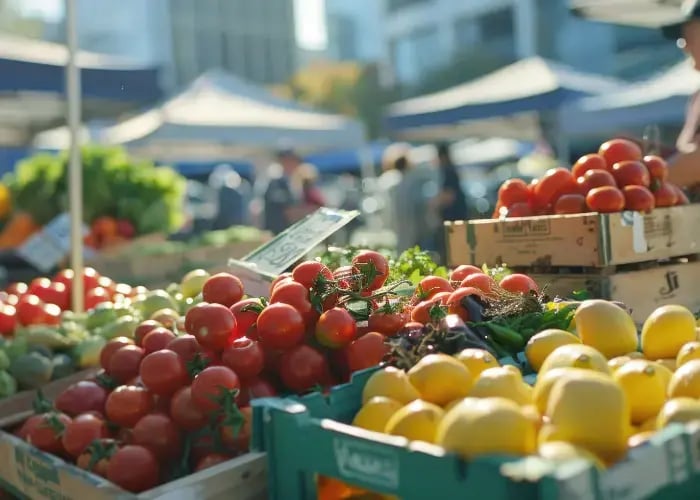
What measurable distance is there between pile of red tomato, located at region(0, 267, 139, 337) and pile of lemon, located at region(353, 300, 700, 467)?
245cm

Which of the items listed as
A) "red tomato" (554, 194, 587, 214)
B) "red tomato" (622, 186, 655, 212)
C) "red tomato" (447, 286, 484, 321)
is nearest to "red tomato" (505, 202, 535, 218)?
"red tomato" (554, 194, 587, 214)

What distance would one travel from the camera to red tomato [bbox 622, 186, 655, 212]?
2922mm

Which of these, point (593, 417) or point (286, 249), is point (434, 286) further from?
point (593, 417)

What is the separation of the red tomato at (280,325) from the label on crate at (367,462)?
0.57m

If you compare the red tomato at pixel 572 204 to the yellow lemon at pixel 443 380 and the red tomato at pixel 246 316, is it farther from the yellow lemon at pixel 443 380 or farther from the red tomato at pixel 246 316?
the yellow lemon at pixel 443 380

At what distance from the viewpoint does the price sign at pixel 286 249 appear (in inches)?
102

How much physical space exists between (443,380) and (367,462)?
292 millimetres

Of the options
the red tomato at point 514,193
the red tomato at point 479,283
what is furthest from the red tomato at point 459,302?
the red tomato at point 514,193

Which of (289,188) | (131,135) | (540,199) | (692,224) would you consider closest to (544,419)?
(540,199)

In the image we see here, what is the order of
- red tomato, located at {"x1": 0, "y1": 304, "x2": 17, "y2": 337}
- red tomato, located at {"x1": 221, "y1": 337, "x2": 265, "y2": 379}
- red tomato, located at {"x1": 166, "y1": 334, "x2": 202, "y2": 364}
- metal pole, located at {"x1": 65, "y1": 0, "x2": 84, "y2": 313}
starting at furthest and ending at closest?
metal pole, located at {"x1": 65, "y1": 0, "x2": 84, "y2": 313} < red tomato, located at {"x1": 0, "y1": 304, "x2": 17, "y2": 337} < red tomato, located at {"x1": 166, "y1": 334, "x2": 202, "y2": 364} < red tomato, located at {"x1": 221, "y1": 337, "x2": 265, "y2": 379}

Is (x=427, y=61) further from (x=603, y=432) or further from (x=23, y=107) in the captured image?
(x=603, y=432)

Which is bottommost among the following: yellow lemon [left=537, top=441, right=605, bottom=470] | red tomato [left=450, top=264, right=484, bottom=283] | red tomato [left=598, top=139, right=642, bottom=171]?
yellow lemon [left=537, top=441, right=605, bottom=470]

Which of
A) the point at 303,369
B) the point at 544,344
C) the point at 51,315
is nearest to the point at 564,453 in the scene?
the point at 544,344

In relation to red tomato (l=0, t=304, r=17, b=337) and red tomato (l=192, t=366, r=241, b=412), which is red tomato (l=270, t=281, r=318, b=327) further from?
red tomato (l=0, t=304, r=17, b=337)
